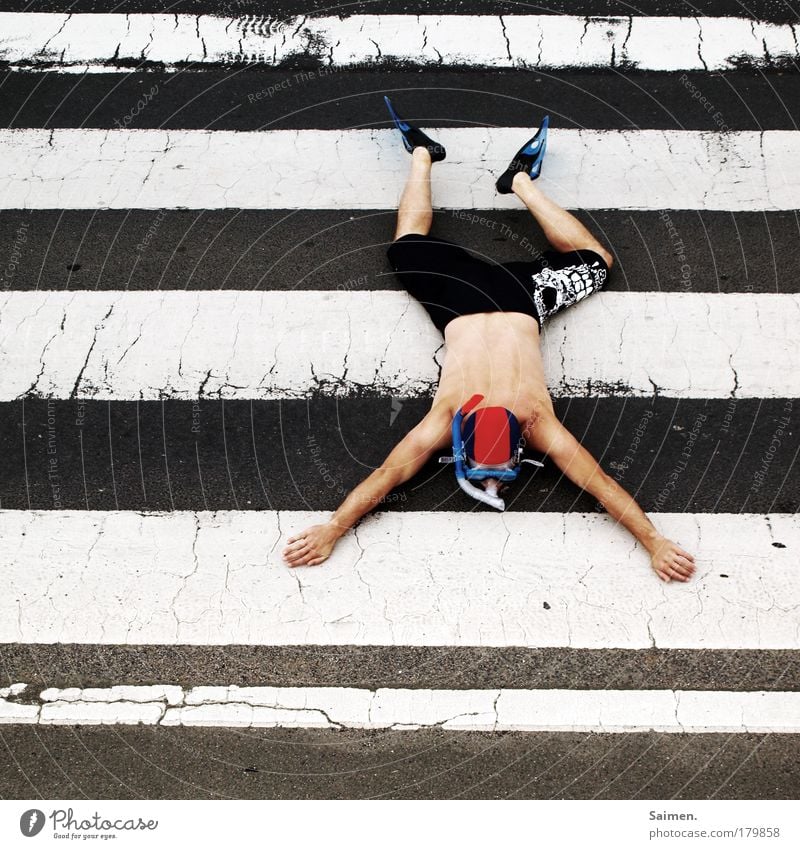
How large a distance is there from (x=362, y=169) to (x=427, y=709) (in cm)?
343

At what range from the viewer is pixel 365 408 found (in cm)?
470

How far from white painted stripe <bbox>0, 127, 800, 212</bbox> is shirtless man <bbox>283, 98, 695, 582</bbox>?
27 cm

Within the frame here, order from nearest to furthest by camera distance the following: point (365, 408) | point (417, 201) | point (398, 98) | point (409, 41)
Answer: point (365, 408)
point (417, 201)
point (398, 98)
point (409, 41)

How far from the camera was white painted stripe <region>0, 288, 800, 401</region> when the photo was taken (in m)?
4.77

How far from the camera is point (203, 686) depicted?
390 cm

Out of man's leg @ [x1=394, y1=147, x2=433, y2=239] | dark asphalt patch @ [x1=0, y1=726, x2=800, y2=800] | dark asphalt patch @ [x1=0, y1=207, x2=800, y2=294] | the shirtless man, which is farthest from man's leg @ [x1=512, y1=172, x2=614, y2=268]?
dark asphalt patch @ [x1=0, y1=726, x2=800, y2=800]

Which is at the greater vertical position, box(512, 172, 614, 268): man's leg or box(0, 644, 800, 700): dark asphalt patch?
box(512, 172, 614, 268): man's leg

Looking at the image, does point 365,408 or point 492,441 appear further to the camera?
point 365,408

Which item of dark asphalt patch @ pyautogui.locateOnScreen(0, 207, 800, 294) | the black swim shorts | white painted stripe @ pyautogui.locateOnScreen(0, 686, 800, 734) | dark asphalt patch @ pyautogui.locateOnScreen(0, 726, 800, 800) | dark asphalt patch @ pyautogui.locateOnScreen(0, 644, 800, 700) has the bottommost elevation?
dark asphalt patch @ pyautogui.locateOnScreen(0, 726, 800, 800)

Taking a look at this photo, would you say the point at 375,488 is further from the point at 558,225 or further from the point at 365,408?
the point at 558,225

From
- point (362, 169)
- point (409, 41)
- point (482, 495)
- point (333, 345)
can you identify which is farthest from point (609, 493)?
point (409, 41)

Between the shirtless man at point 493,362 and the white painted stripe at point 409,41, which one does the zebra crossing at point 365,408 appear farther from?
the shirtless man at point 493,362

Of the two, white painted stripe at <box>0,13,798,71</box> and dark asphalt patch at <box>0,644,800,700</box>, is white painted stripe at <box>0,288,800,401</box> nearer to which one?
dark asphalt patch at <box>0,644,800,700</box>
